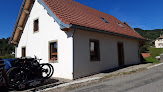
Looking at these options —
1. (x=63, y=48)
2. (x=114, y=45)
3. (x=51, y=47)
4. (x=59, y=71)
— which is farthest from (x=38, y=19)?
(x=114, y=45)

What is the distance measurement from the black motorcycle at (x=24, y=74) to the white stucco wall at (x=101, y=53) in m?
2.49

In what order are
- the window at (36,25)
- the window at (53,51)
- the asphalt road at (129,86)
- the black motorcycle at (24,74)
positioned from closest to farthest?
the asphalt road at (129,86)
the black motorcycle at (24,74)
the window at (53,51)
the window at (36,25)

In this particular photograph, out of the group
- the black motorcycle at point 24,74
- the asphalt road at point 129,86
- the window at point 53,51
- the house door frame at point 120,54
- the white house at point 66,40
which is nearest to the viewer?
the asphalt road at point 129,86

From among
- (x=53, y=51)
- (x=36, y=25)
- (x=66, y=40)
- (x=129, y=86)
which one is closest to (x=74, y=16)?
(x=66, y=40)

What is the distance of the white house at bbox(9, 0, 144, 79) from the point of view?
28.8 feet

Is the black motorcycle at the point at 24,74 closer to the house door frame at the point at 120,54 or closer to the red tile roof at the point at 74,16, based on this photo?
the red tile roof at the point at 74,16

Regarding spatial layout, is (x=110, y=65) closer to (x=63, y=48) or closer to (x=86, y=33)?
(x=86, y=33)

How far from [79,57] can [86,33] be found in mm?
1749

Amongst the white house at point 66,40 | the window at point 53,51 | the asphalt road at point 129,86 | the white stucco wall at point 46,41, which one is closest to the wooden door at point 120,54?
the white house at point 66,40

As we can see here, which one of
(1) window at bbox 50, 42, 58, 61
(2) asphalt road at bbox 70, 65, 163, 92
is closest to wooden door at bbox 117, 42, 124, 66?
(1) window at bbox 50, 42, 58, 61

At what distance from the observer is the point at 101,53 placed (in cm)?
1076

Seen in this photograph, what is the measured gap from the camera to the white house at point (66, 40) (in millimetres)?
8781

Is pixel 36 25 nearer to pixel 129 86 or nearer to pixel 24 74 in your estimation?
pixel 24 74

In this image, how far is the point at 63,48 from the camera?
9156mm
